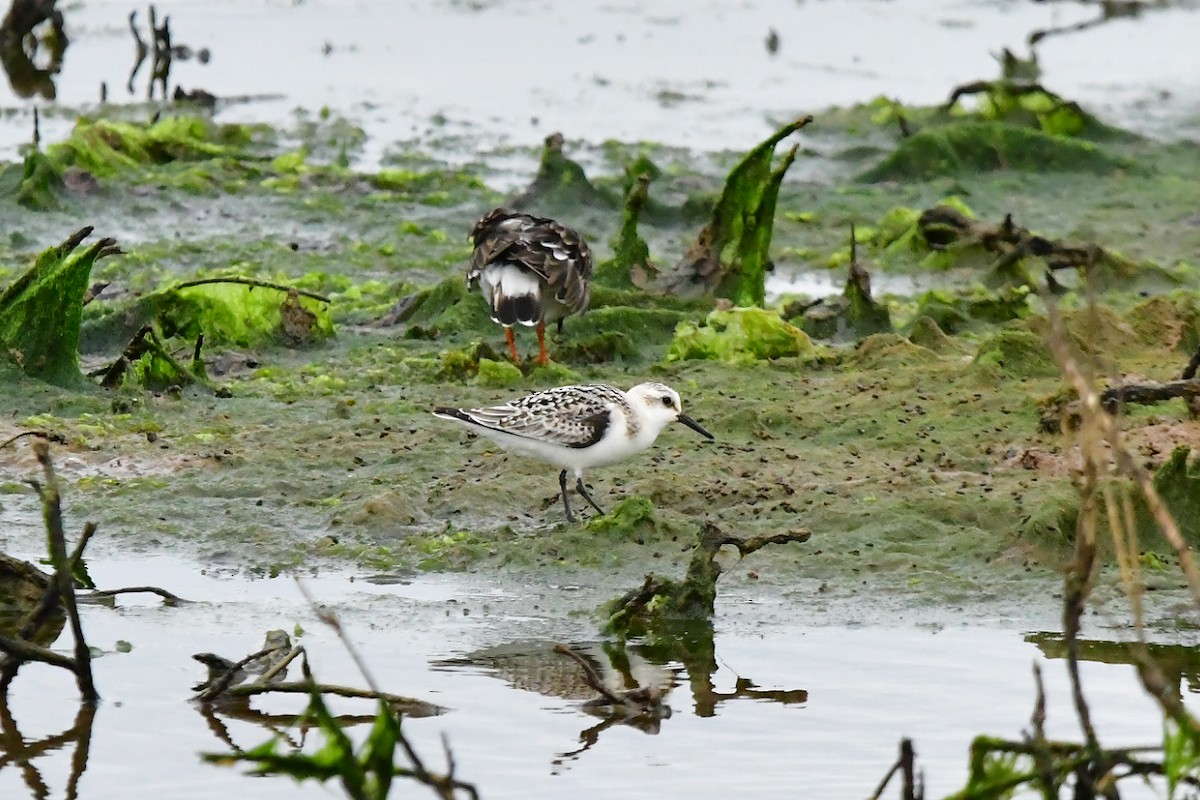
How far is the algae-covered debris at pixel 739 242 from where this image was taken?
12.9 m

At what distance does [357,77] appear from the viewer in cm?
2517

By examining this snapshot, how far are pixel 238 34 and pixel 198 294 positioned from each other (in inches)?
659

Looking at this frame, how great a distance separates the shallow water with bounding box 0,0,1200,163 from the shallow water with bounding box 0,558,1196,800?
12165 mm

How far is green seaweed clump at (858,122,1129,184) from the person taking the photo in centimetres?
1891

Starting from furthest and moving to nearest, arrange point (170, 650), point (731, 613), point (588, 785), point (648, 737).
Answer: point (731, 613) < point (170, 650) < point (648, 737) < point (588, 785)

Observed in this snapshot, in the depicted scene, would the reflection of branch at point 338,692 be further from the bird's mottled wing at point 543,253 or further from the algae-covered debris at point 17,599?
the bird's mottled wing at point 543,253

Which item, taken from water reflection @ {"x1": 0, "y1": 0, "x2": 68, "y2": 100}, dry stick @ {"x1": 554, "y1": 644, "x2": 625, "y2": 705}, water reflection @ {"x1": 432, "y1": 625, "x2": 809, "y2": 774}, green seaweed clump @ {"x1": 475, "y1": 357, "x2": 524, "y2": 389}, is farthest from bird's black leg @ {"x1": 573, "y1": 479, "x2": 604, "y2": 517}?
water reflection @ {"x1": 0, "y1": 0, "x2": 68, "y2": 100}

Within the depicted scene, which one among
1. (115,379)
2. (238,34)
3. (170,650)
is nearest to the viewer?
(170,650)

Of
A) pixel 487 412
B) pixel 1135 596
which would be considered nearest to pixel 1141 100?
pixel 487 412

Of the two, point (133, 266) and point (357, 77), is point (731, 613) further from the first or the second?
point (357, 77)

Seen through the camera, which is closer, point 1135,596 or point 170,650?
point 1135,596

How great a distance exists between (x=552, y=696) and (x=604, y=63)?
20.2 metres

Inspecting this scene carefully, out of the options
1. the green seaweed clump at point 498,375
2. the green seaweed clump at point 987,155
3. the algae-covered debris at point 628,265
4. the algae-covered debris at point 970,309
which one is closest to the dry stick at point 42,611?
the green seaweed clump at point 498,375

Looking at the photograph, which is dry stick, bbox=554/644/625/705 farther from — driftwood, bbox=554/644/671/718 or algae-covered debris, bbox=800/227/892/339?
algae-covered debris, bbox=800/227/892/339
